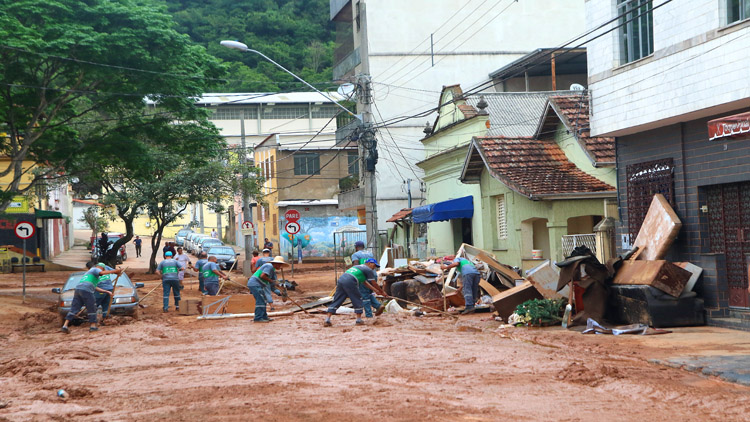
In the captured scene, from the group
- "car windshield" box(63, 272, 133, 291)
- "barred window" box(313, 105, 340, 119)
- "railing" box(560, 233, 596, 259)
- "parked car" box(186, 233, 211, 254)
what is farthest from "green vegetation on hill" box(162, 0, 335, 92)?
"railing" box(560, 233, 596, 259)

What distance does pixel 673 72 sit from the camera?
48.3 ft

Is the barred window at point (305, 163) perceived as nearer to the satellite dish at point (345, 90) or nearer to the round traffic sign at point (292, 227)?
the round traffic sign at point (292, 227)

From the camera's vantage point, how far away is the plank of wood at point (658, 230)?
15.2 m

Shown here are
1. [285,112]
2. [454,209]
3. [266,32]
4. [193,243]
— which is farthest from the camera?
[285,112]

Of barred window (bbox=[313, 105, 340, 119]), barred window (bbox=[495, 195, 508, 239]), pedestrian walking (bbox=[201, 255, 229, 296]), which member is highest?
barred window (bbox=[313, 105, 340, 119])

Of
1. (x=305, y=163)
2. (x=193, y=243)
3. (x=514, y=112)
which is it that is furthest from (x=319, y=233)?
(x=514, y=112)

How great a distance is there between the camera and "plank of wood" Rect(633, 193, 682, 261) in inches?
600

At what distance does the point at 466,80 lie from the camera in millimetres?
43969

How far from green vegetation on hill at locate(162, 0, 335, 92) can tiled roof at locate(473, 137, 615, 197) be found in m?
39.4

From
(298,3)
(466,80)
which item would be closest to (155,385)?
(466,80)

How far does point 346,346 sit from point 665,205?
6491 mm

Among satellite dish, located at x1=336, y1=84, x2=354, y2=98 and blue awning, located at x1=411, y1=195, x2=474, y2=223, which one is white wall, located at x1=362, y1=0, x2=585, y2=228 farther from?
blue awning, located at x1=411, y1=195, x2=474, y2=223

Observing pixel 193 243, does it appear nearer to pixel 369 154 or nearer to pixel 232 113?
pixel 232 113

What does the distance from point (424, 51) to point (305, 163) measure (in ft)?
53.8
